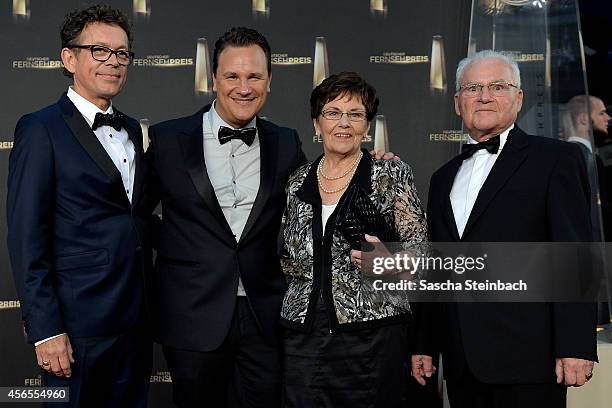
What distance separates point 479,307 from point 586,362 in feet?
1.10

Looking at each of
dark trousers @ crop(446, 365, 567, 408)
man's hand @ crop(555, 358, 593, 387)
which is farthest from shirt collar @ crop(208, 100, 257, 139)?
man's hand @ crop(555, 358, 593, 387)

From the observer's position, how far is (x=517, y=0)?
11.3ft

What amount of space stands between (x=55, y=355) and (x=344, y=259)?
2.98 feet

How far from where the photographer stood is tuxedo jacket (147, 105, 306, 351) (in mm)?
2354

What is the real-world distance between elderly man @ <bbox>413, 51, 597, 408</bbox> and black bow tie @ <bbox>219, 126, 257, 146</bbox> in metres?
0.69

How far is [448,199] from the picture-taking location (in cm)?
232

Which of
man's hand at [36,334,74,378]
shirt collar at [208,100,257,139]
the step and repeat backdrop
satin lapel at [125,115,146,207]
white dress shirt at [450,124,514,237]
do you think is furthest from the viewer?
the step and repeat backdrop

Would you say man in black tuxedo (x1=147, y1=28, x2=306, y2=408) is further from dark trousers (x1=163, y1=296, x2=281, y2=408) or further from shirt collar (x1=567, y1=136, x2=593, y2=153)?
shirt collar (x1=567, y1=136, x2=593, y2=153)

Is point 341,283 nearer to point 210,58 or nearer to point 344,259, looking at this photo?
point 344,259

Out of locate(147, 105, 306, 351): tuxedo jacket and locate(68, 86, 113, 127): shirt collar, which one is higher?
locate(68, 86, 113, 127): shirt collar

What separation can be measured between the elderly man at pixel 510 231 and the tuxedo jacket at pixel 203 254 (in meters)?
0.56

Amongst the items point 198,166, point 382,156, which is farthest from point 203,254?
point 382,156

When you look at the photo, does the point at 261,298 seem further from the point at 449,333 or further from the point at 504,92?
the point at 504,92

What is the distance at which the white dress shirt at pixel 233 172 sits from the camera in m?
2.40
